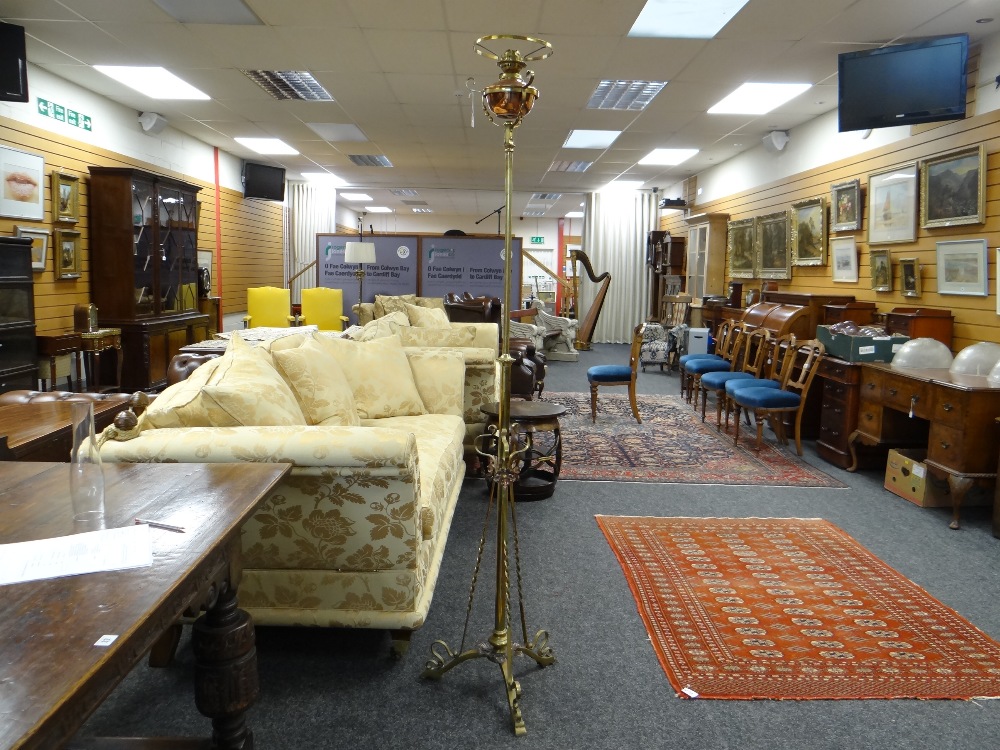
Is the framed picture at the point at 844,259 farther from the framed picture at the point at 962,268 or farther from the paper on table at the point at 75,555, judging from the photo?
the paper on table at the point at 75,555

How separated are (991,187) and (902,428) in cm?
174

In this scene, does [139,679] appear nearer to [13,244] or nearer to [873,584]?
[873,584]

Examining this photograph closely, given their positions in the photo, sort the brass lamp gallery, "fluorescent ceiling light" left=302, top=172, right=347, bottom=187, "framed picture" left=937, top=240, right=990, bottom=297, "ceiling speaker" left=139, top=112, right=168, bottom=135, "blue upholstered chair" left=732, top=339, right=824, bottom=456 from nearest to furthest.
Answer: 1. the brass lamp gallery
2. "framed picture" left=937, top=240, right=990, bottom=297
3. "blue upholstered chair" left=732, top=339, right=824, bottom=456
4. "ceiling speaker" left=139, top=112, right=168, bottom=135
5. "fluorescent ceiling light" left=302, top=172, right=347, bottom=187

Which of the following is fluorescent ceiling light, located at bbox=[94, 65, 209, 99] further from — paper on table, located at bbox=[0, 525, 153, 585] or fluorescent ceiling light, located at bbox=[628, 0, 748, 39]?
paper on table, located at bbox=[0, 525, 153, 585]

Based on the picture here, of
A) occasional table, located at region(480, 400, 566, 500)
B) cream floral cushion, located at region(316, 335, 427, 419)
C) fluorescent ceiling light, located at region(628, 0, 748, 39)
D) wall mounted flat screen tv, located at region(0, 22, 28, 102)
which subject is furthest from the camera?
wall mounted flat screen tv, located at region(0, 22, 28, 102)

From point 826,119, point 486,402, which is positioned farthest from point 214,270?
point 826,119

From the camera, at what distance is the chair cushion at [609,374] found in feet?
20.1

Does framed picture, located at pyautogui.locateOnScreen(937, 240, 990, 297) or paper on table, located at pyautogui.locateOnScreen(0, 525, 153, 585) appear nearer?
paper on table, located at pyautogui.locateOnScreen(0, 525, 153, 585)

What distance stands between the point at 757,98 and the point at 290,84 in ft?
14.6

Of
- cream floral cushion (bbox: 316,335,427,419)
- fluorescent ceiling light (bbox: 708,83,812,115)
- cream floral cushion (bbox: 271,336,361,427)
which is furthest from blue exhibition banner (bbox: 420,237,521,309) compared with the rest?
cream floral cushion (bbox: 271,336,361,427)

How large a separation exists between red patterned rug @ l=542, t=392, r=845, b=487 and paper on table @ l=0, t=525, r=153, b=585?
11.3 feet

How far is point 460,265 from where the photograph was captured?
35.2 ft

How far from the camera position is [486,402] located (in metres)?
4.50

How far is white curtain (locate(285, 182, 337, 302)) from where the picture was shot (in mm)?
13204
